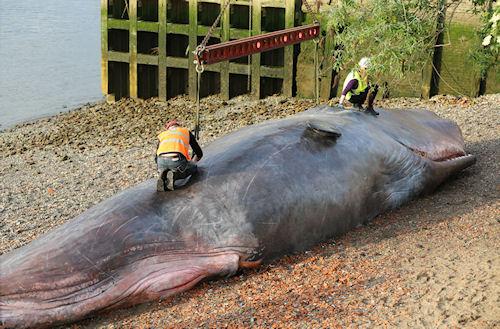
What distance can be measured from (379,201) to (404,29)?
520cm

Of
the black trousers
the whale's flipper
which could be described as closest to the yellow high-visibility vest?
the whale's flipper

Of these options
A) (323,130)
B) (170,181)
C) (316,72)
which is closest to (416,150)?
(323,130)

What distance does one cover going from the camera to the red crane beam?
12680 millimetres

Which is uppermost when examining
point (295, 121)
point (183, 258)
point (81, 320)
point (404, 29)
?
point (404, 29)

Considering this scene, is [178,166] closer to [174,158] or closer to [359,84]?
[174,158]

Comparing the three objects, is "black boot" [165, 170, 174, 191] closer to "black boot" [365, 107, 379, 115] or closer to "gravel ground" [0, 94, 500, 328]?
"gravel ground" [0, 94, 500, 328]

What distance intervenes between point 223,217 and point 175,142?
41.9 inches

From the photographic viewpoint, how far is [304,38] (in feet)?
55.3

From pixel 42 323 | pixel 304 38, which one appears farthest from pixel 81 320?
pixel 304 38

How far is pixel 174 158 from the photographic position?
27.7 ft

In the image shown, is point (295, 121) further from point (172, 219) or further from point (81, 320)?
point (81, 320)

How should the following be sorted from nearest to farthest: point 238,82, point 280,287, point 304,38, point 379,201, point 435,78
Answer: point 280,287
point 379,201
point 304,38
point 435,78
point 238,82

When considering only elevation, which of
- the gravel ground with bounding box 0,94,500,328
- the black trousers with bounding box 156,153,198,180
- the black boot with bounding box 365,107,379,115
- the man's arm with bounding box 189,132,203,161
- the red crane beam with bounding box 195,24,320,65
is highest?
the red crane beam with bounding box 195,24,320,65

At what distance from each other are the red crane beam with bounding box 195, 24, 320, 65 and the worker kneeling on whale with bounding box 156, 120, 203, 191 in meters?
3.66
